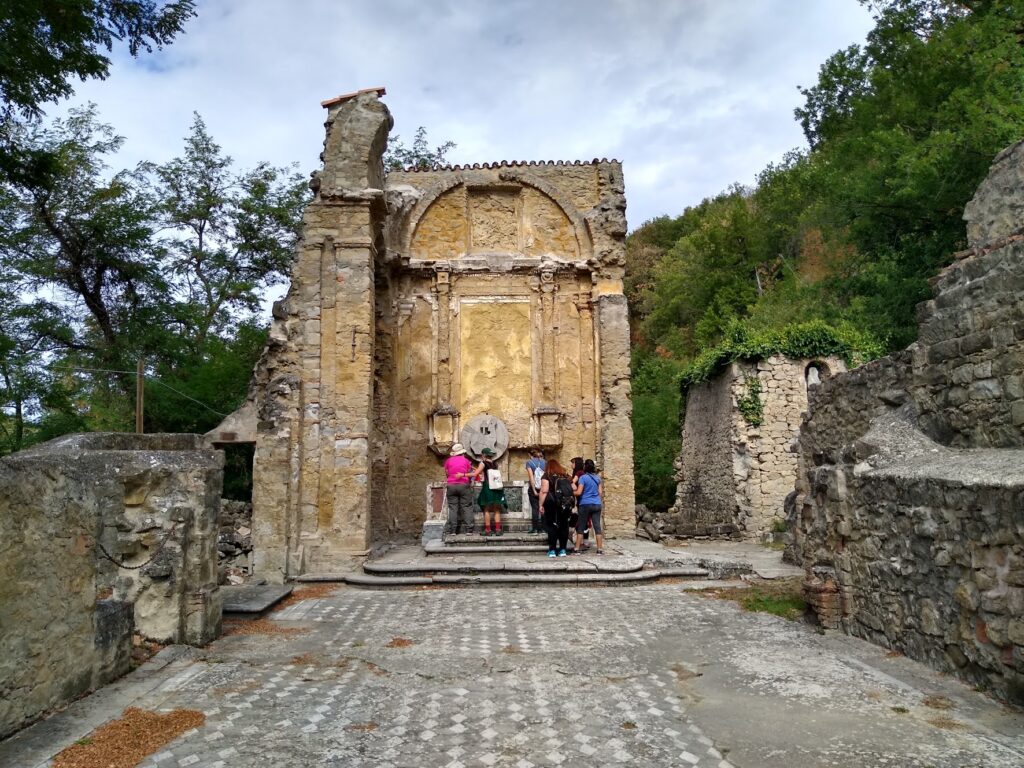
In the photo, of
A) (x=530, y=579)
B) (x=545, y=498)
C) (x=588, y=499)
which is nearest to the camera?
(x=530, y=579)

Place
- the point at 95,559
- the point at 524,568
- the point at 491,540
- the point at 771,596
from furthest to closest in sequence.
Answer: the point at 491,540, the point at 524,568, the point at 771,596, the point at 95,559

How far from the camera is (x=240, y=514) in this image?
1817 cm

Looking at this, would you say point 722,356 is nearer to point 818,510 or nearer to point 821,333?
point 821,333

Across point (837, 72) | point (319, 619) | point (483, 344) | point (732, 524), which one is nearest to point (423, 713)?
point (319, 619)

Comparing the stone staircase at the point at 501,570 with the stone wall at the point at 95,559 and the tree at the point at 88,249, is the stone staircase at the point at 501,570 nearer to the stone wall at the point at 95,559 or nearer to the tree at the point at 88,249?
the stone wall at the point at 95,559

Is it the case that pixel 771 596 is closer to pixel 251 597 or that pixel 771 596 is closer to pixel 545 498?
pixel 545 498

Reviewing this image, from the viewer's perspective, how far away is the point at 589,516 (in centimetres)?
1176

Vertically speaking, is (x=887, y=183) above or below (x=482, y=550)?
above

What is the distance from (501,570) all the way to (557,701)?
5571 millimetres

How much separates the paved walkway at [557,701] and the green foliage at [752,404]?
10.3 meters

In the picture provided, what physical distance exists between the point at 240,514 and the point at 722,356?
12516mm

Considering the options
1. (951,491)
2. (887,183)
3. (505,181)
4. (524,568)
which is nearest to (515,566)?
(524,568)

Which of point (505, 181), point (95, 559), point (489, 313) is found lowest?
point (95, 559)

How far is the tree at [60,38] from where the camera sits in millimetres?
9953
